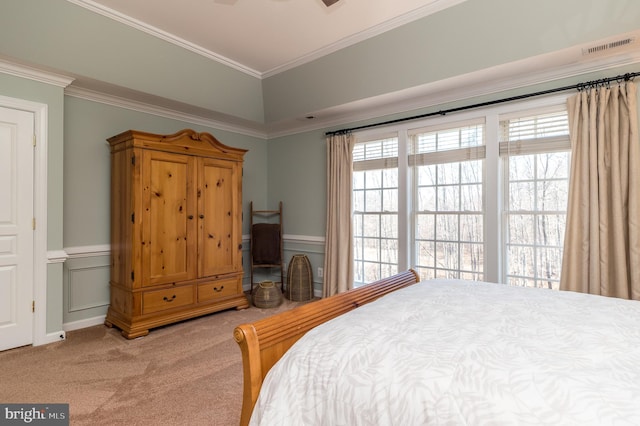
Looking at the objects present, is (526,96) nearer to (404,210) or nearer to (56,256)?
(404,210)

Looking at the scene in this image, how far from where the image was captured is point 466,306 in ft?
5.32

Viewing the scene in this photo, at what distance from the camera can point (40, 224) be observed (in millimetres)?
2900

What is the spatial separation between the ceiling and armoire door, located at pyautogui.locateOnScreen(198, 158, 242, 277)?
1.25 m

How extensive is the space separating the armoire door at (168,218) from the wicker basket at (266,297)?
2.72ft

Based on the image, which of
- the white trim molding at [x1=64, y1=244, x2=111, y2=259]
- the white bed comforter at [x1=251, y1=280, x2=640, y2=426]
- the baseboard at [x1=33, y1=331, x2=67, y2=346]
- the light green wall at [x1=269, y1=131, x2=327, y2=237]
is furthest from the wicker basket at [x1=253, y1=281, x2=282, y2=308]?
the white bed comforter at [x1=251, y1=280, x2=640, y2=426]

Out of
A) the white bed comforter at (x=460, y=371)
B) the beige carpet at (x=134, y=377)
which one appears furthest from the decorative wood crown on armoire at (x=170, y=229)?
the white bed comforter at (x=460, y=371)

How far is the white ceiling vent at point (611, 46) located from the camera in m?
2.39

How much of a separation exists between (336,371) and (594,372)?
75 cm

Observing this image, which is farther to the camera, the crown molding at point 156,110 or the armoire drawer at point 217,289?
the armoire drawer at point 217,289

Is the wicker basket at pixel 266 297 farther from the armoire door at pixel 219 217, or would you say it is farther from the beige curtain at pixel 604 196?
the beige curtain at pixel 604 196

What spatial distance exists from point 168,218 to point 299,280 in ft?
6.01

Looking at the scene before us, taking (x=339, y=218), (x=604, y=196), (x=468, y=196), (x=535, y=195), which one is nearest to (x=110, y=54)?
(x=339, y=218)

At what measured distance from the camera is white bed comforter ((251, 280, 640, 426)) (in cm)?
84

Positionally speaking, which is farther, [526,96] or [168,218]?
[168,218]
